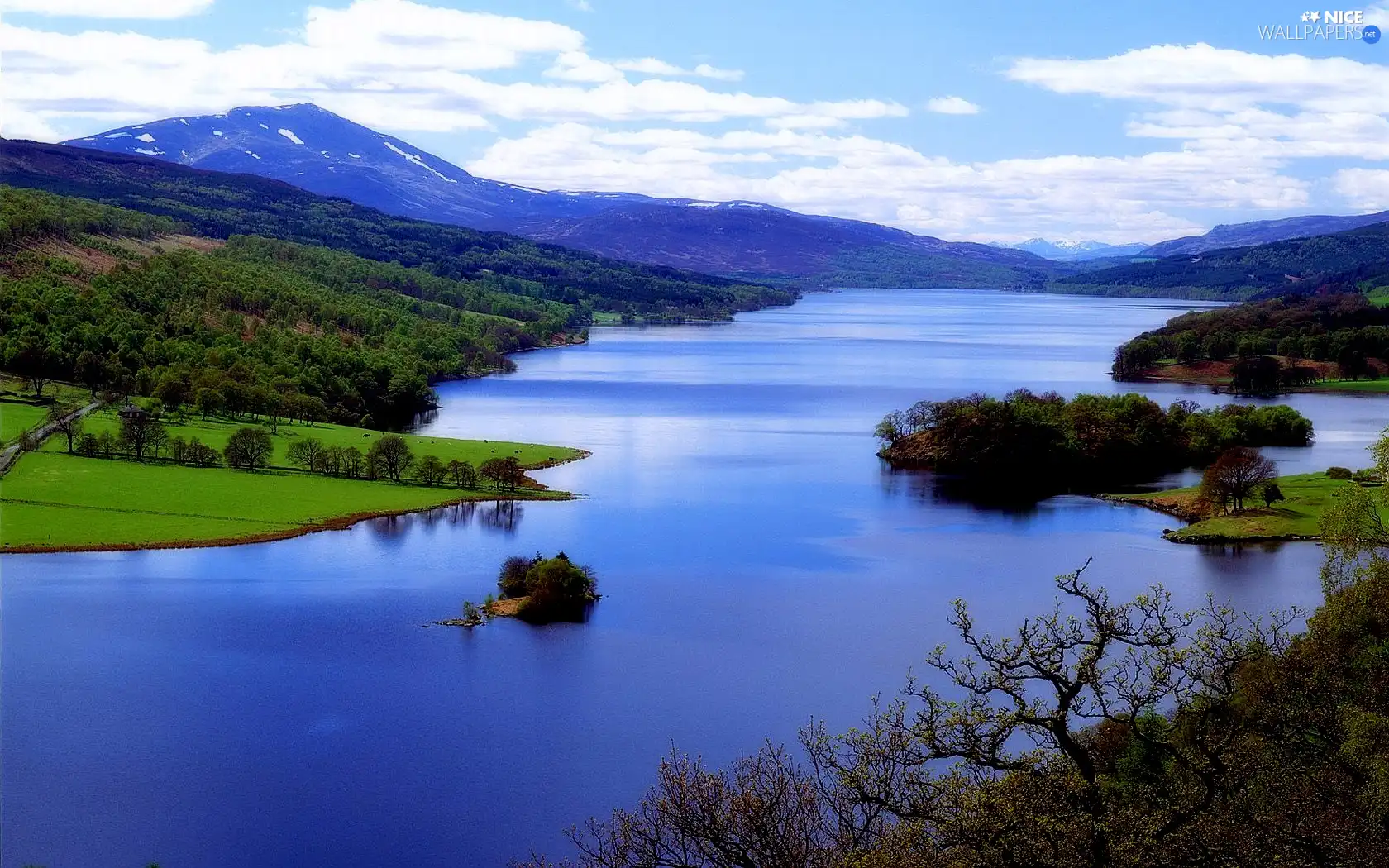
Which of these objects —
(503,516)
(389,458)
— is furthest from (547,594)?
(389,458)

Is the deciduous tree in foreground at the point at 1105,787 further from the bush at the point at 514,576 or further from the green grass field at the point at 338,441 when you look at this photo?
the green grass field at the point at 338,441

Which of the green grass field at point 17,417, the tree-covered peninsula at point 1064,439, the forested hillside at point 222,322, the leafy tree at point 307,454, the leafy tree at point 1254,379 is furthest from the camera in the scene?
the leafy tree at point 1254,379

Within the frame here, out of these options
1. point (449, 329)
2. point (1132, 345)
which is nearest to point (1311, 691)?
point (1132, 345)

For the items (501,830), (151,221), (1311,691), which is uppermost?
(151,221)

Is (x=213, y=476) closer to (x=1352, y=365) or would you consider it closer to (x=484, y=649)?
(x=484, y=649)

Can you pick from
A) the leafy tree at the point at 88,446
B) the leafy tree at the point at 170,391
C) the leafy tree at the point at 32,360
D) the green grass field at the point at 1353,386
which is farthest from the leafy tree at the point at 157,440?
the green grass field at the point at 1353,386

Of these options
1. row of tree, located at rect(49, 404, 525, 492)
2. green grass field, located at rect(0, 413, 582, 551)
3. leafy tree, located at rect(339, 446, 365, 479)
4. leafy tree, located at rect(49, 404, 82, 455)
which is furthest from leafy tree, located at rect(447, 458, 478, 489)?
leafy tree, located at rect(49, 404, 82, 455)

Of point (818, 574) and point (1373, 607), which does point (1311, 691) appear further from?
point (818, 574)
